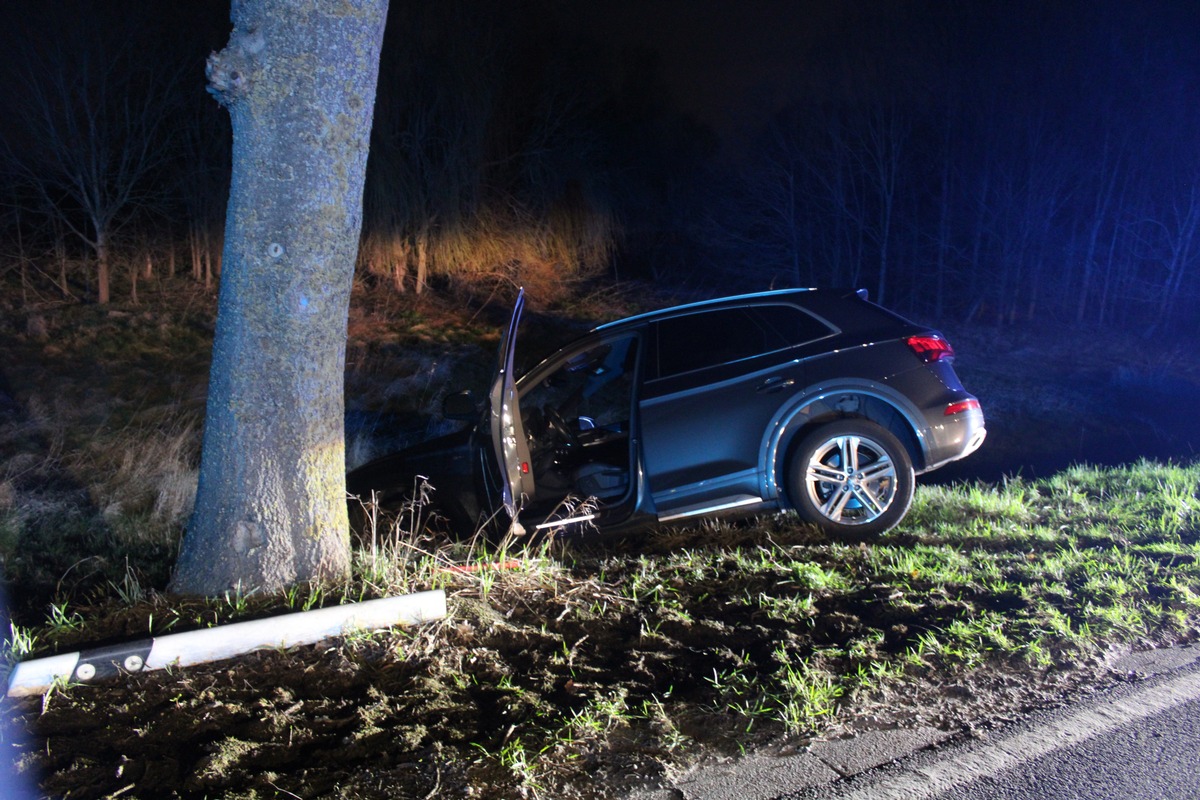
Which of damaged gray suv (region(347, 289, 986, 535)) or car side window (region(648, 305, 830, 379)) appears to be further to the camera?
car side window (region(648, 305, 830, 379))

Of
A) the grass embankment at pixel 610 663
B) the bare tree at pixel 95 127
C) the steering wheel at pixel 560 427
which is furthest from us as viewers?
the bare tree at pixel 95 127

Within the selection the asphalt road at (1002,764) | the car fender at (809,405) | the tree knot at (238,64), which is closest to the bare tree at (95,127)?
the tree knot at (238,64)

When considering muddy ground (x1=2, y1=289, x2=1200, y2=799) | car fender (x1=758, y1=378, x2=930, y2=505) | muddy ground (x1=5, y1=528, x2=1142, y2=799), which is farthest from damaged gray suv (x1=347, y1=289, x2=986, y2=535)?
muddy ground (x1=5, y1=528, x2=1142, y2=799)

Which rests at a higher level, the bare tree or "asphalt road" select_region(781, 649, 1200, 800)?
the bare tree

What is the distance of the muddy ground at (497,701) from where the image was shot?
3.00 m

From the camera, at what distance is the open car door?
5.55 m

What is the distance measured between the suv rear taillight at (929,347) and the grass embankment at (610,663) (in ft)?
3.89

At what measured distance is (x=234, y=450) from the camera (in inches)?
174

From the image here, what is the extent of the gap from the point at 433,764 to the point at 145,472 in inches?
215

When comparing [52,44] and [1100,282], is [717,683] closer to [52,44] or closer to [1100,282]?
[52,44]

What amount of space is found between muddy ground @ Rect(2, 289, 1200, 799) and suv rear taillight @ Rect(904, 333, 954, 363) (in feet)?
6.46

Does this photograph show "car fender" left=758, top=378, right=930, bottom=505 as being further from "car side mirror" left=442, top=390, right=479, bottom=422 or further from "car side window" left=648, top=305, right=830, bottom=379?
"car side mirror" left=442, top=390, right=479, bottom=422

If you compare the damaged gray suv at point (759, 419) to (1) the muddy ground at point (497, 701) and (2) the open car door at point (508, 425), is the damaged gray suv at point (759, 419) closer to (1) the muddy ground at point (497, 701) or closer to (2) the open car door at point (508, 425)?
(2) the open car door at point (508, 425)

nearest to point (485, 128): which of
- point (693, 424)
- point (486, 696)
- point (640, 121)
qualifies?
point (640, 121)
